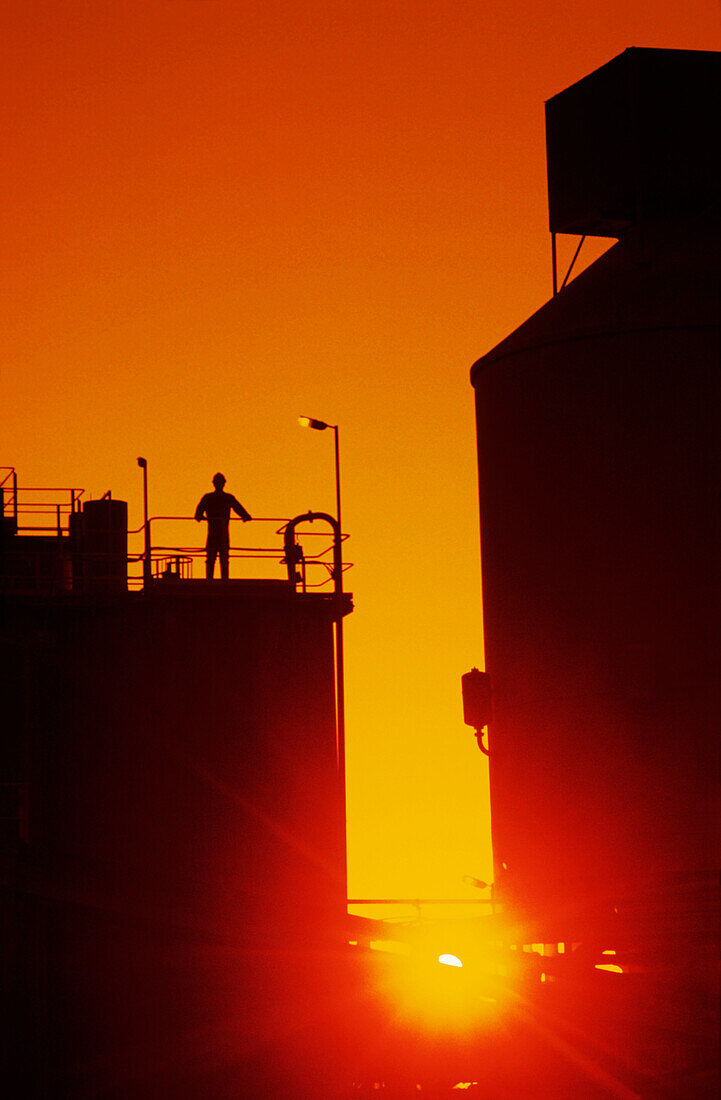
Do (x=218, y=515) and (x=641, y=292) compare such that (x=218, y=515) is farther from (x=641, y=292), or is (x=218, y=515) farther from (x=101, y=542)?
(x=641, y=292)

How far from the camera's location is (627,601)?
2245 cm

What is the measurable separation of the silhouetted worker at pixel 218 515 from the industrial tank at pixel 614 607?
7797 mm

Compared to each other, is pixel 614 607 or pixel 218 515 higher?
pixel 218 515

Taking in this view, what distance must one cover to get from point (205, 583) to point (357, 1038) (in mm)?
10115

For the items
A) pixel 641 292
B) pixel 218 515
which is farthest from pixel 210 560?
pixel 641 292

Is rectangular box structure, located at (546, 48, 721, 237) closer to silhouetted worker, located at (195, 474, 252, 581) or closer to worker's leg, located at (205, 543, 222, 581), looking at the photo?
silhouetted worker, located at (195, 474, 252, 581)

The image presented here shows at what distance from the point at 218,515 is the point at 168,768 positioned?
433cm

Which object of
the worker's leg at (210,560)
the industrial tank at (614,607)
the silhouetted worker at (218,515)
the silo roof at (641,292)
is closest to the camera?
the industrial tank at (614,607)

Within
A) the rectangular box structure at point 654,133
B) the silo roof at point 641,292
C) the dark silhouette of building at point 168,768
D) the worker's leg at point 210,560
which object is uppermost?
the rectangular box structure at point 654,133

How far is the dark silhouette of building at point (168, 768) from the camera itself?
2966 centimetres

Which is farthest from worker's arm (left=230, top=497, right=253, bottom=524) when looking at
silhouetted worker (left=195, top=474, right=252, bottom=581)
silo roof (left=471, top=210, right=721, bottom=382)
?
silo roof (left=471, top=210, right=721, bottom=382)

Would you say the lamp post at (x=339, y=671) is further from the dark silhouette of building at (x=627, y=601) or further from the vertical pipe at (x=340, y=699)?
the dark silhouette of building at (x=627, y=601)

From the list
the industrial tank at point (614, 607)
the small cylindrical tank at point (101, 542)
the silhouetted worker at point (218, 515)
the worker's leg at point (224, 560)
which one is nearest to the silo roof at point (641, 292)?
the industrial tank at point (614, 607)

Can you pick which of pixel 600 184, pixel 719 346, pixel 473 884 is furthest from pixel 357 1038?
pixel 600 184
